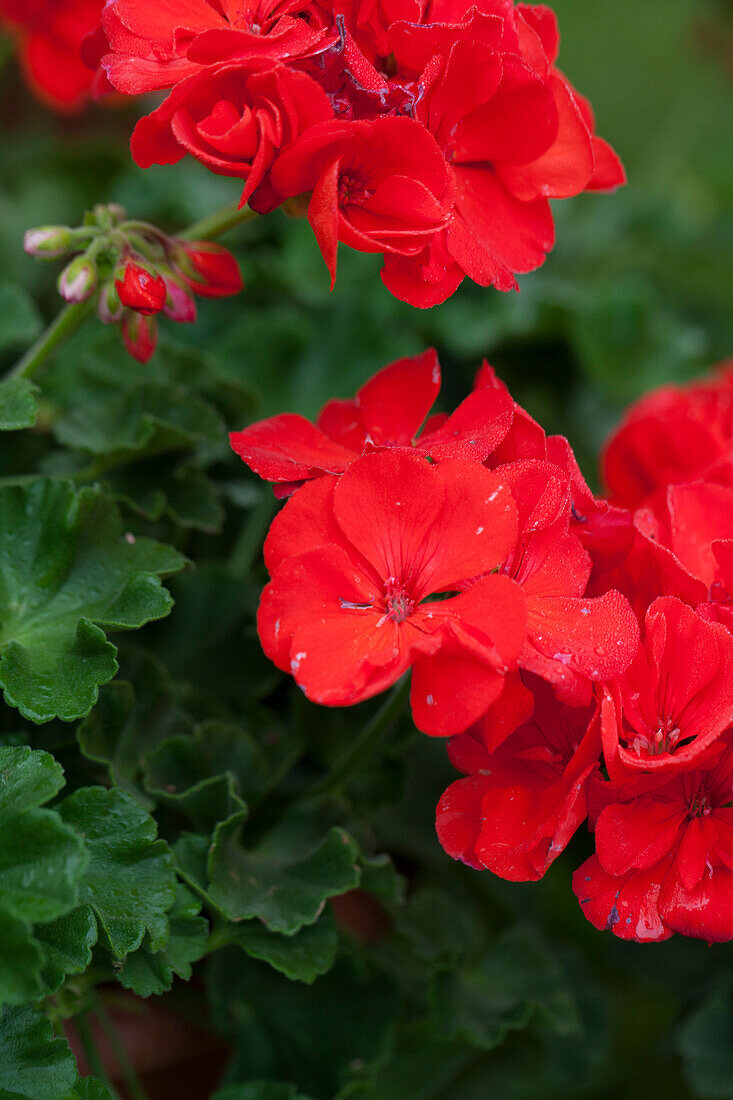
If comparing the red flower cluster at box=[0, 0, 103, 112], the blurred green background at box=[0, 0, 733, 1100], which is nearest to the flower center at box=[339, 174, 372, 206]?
the blurred green background at box=[0, 0, 733, 1100]

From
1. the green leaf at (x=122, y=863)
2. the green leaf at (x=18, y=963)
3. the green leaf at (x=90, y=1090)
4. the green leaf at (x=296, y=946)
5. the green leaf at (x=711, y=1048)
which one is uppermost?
the green leaf at (x=18, y=963)

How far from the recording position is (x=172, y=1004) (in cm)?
106

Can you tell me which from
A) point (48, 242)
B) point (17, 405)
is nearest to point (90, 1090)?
point (17, 405)

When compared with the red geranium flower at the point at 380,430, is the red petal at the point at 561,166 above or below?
above

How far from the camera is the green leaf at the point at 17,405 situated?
78 centimetres

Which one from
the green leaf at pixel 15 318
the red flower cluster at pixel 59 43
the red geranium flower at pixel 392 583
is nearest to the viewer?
the red geranium flower at pixel 392 583

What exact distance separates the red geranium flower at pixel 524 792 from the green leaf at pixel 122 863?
0.69 ft

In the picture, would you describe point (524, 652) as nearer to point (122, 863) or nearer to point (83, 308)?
point (122, 863)

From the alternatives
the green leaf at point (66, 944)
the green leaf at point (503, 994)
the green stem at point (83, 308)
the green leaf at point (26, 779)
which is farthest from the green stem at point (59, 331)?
the green leaf at point (503, 994)

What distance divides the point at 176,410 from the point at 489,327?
625mm

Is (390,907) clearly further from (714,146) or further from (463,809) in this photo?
(714,146)

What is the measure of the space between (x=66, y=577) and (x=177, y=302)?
0.84 feet

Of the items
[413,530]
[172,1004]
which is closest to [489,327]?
[413,530]

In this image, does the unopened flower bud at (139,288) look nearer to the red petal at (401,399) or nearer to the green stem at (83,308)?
the green stem at (83,308)
